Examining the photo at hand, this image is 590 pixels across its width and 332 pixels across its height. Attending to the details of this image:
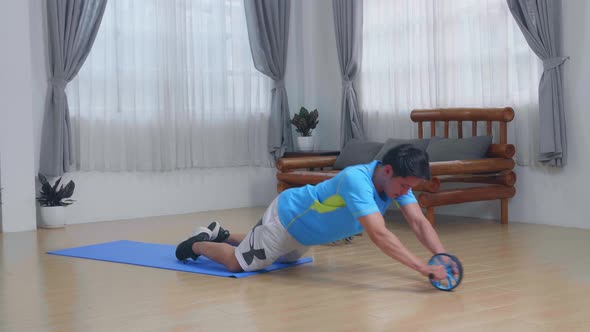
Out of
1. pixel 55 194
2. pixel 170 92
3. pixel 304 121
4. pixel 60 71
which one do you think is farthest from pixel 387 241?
pixel 304 121

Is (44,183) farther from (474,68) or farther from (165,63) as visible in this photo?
(474,68)

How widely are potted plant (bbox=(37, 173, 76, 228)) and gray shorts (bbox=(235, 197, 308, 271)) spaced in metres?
2.91

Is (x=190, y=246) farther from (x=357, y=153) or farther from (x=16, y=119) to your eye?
(x=357, y=153)

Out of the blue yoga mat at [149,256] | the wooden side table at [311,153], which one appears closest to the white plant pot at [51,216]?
the blue yoga mat at [149,256]

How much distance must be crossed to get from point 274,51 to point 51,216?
2.87 m

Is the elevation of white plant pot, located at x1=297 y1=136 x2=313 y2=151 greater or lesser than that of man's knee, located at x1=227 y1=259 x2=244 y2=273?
greater

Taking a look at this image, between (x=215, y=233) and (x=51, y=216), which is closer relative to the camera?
(x=215, y=233)

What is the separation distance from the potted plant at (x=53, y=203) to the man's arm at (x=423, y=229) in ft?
12.1

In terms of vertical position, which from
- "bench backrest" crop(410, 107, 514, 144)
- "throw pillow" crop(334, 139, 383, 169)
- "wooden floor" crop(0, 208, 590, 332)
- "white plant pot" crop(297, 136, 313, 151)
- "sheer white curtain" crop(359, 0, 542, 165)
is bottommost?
"wooden floor" crop(0, 208, 590, 332)

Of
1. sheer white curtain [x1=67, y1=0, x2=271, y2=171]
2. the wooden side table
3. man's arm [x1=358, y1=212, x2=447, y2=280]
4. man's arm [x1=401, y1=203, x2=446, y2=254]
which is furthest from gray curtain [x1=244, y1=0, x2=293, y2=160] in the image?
man's arm [x1=358, y1=212, x2=447, y2=280]

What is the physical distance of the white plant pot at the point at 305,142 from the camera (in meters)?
7.77

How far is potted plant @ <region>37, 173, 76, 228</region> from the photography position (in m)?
6.43

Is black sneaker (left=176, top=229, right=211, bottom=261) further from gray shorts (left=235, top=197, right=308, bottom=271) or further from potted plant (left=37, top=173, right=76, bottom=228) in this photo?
potted plant (left=37, top=173, right=76, bottom=228)

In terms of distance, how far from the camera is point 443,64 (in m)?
6.75
